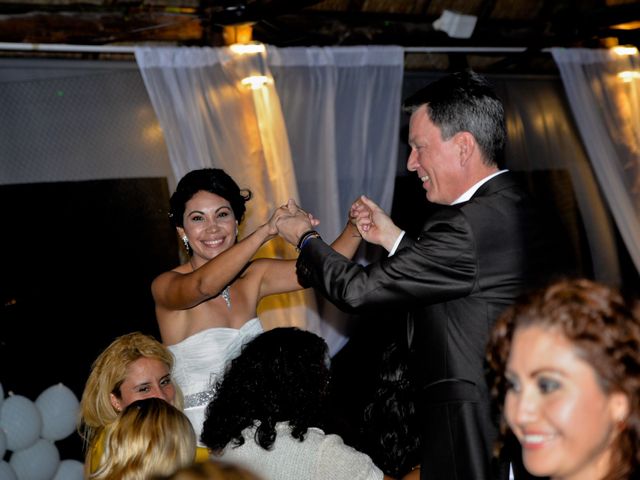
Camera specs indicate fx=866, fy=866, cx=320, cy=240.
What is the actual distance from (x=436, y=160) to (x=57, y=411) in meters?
2.80

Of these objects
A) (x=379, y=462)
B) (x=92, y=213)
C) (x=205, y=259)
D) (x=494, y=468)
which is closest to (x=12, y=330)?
(x=92, y=213)

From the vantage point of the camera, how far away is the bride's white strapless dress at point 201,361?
3344 millimetres

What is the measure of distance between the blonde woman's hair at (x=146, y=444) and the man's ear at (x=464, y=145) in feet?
3.48

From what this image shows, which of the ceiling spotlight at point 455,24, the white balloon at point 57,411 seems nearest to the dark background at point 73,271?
the white balloon at point 57,411

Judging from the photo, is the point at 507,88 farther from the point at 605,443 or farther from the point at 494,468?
the point at 605,443

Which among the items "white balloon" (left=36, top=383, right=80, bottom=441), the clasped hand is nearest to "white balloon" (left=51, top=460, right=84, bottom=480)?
"white balloon" (left=36, top=383, right=80, bottom=441)

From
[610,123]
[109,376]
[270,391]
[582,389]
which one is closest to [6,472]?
[109,376]

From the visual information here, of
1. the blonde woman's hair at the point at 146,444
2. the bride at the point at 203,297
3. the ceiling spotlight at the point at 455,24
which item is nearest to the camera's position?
the blonde woman's hair at the point at 146,444

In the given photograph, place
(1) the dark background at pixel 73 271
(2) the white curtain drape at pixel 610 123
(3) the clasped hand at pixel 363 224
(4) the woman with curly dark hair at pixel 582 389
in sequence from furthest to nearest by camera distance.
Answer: (2) the white curtain drape at pixel 610 123 → (1) the dark background at pixel 73 271 → (3) the clasped hand at pixel 363 224 → (4) the woman with curly dark hair at pixel 582 389

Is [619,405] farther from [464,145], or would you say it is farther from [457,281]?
[464,145]

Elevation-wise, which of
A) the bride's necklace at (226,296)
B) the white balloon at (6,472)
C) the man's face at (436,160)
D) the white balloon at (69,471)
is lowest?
the white balloon at (69,471)

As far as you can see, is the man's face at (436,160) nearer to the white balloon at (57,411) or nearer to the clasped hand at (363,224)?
the clasped hand at (363,224)

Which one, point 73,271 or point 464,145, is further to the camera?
point 73,271

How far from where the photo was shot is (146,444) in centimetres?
220
